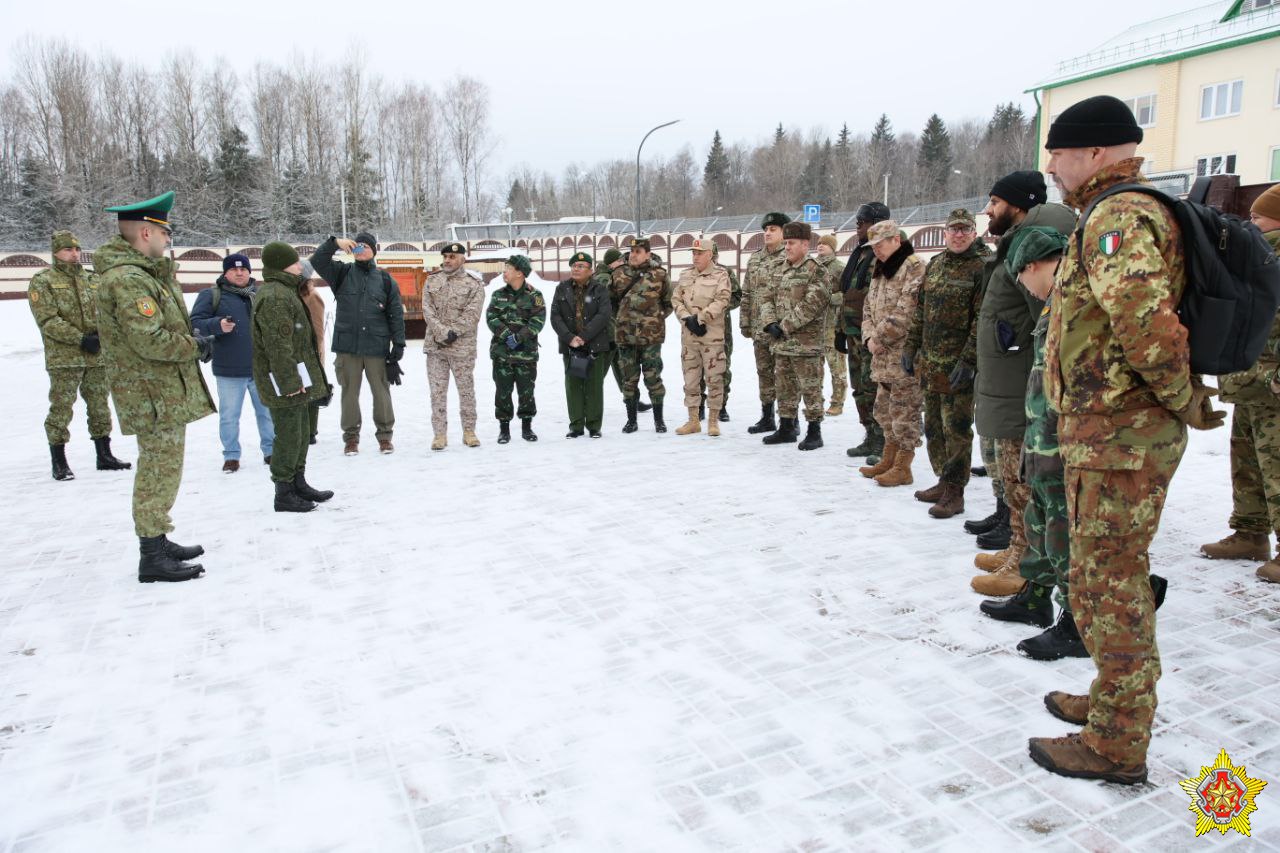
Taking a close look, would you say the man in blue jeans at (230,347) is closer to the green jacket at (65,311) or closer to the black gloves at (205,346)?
the green jacket at (65,311)

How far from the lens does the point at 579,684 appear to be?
10.2ft

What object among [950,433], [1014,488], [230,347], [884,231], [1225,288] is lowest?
[1014,488]

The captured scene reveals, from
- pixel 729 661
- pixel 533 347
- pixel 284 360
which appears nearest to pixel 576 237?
pixel 533 347

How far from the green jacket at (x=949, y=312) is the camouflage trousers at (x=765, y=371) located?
2.71 m

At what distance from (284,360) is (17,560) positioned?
1.86 m

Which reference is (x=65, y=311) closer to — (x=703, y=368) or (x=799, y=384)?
(x=703, y=368)

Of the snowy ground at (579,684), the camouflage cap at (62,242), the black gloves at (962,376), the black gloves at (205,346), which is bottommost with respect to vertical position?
the snowy ground at (579,684)

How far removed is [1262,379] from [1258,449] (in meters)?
0.35

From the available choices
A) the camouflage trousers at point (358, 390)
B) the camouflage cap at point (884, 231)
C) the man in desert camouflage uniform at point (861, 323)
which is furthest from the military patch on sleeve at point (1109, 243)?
the camouflage trousers at point (358, 390)

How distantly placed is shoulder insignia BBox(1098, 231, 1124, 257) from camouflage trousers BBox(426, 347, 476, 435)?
5989 millimetres

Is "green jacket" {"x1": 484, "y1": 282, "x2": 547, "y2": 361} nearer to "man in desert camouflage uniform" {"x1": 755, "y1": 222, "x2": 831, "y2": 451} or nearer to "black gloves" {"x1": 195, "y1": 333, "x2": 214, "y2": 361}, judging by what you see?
"man in desert camouflage uniform" {"x1": 755, "y1": 222, "x2": 831, "y2": 451}

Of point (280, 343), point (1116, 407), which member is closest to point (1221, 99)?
point (280, 343)

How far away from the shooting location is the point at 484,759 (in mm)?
2652

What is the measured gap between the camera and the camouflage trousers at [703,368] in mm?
7691
